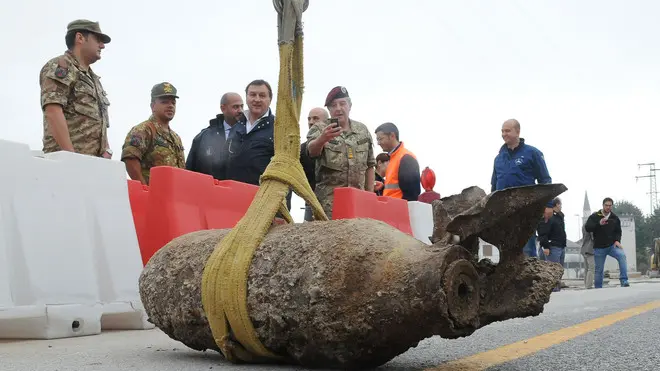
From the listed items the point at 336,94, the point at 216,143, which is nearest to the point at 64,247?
the point at 216,143

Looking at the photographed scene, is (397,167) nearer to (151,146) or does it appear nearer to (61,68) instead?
(151,146)

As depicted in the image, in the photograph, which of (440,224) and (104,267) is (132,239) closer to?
(104,267)

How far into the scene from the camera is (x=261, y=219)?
2732mm

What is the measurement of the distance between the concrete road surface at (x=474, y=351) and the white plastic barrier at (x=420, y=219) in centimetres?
356

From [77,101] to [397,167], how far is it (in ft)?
10.9

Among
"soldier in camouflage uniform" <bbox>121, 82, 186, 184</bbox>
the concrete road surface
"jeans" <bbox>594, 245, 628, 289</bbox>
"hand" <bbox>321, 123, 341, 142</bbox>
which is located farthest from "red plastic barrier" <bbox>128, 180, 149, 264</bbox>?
"jeans" <bbox>594, 245, 628, 289</bbox>

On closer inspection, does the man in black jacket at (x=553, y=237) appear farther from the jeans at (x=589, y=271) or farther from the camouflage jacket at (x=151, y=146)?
the camouflage jacket at (x=151, y=146)

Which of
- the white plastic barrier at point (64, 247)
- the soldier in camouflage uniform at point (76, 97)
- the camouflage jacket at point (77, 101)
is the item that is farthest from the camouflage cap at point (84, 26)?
the white plastic barrier at point (64, 247)

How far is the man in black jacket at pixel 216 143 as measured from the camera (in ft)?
19.7

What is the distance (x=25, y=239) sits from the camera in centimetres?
A: 422

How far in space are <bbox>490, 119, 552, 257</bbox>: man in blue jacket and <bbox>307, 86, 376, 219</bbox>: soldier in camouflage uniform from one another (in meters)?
2.32

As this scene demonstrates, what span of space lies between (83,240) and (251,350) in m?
2.35

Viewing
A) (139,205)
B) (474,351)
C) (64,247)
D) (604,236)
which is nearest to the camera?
(474,351)

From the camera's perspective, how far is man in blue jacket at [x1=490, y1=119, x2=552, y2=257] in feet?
25.2
